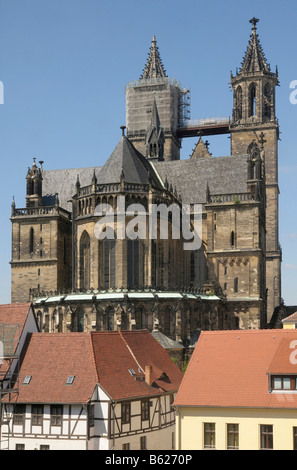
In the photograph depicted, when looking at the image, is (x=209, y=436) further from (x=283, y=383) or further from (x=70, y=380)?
(x=70, y=380)

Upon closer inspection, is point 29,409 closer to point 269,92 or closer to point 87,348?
point 87,348

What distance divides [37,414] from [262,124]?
7359cm

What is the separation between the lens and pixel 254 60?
110062 millimetres

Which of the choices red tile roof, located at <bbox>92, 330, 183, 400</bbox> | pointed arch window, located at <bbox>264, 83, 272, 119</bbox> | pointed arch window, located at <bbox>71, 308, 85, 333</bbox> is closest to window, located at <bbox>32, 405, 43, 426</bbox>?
red tile roof, located at <bbox>92, 330, 183, 400</bbox>

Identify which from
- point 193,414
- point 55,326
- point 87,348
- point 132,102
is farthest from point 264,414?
point 132,102

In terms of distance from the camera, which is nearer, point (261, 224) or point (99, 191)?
point (99, 191)

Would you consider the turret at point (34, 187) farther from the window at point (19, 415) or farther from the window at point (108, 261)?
the window at point (19, 415)

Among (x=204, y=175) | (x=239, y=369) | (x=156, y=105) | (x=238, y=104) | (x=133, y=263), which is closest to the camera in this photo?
(x=239, y=369)

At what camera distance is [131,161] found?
7550 centimetres

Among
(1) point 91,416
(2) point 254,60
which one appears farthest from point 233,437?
(2) point 254,60

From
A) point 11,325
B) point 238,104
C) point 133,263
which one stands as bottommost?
point 11,325

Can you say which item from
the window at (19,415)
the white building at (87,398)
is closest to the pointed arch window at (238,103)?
the white building at (87,398)
